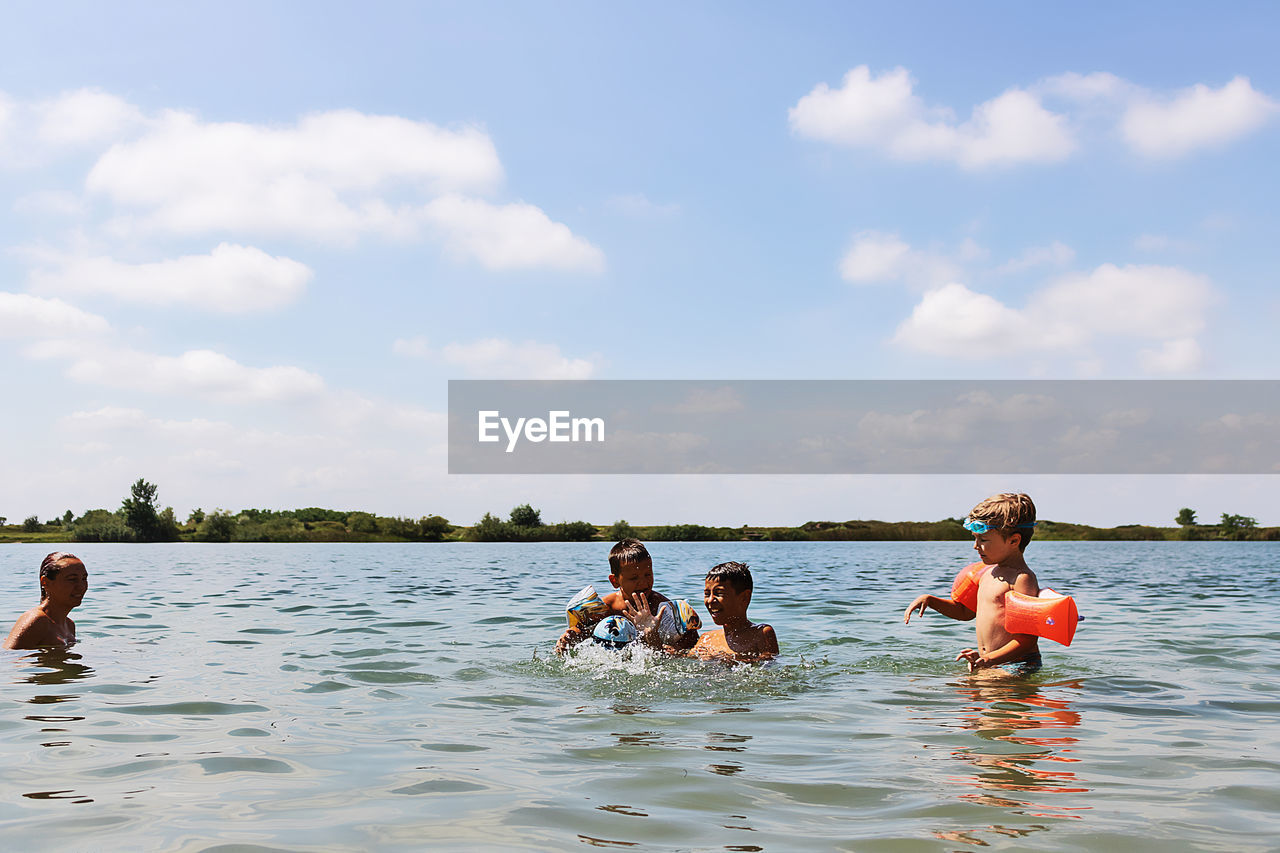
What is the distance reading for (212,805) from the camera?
4.67 meters

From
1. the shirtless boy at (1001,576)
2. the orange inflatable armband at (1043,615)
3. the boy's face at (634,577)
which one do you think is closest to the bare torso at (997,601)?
the shirtless boy at (1001,576)

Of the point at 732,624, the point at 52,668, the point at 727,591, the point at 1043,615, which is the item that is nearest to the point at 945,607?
the point at 1043,615

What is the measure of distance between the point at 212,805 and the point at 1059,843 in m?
4.20

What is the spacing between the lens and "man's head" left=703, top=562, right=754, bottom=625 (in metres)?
8.41

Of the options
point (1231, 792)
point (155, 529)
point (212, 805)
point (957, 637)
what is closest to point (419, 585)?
point (957, 637)

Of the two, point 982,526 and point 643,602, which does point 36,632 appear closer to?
point 643,602

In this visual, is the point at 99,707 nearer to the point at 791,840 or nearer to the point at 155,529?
the point at 791,840

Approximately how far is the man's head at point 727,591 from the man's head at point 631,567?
24.6 inches

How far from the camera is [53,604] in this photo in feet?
33.4

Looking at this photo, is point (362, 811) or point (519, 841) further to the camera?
point (362, 811)

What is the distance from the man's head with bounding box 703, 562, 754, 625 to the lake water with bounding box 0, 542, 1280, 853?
60 centimetres

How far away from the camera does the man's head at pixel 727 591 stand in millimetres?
8414

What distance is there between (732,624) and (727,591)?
494 millimetres

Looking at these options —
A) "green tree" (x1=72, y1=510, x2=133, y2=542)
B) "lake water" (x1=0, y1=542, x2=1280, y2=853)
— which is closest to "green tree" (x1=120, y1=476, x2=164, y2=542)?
"green tree" (x1=72, y1=510, x2=133, y2=542)
